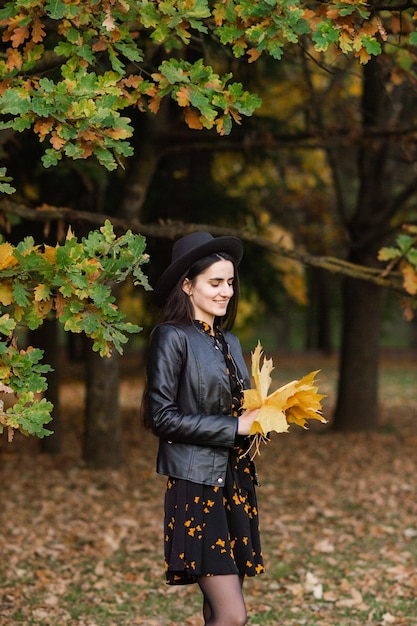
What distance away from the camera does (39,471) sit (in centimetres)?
Result: 981

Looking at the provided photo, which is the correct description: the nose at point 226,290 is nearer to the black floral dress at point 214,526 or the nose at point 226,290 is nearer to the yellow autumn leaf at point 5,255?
the black floral dress at point 214,526

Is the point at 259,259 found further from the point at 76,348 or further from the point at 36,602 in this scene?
the point at 76,348

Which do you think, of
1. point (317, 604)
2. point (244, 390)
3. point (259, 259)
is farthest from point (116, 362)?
point (244, 390)

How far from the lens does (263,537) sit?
7.07 m

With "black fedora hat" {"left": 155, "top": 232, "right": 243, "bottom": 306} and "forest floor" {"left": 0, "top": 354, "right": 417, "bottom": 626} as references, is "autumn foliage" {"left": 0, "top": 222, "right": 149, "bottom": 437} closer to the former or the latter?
"black fedora hat" {"left": 155, "top": 232, "right": 243, "bottom": 306}

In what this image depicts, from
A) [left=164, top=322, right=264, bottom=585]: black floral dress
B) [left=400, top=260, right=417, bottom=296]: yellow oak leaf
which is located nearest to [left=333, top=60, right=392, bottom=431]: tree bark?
[left=400, top=260, right=417, bottom=296]: yellow oak leaf

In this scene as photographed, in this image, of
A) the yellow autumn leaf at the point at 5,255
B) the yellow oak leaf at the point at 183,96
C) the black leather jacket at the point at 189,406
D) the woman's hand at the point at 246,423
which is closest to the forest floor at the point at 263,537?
the black leather jacket at the point at 189,406

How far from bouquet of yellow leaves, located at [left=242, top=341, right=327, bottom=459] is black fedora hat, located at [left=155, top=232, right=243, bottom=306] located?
46 cm

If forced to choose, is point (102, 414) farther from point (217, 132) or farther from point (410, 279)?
A: point (410, 279)

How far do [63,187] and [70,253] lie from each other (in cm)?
650

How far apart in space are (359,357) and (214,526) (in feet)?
28.3

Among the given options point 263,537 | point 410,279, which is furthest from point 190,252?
point 263,537

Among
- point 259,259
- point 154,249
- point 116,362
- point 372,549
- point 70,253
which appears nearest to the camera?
point 70,253

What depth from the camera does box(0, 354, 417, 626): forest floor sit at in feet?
17.5
